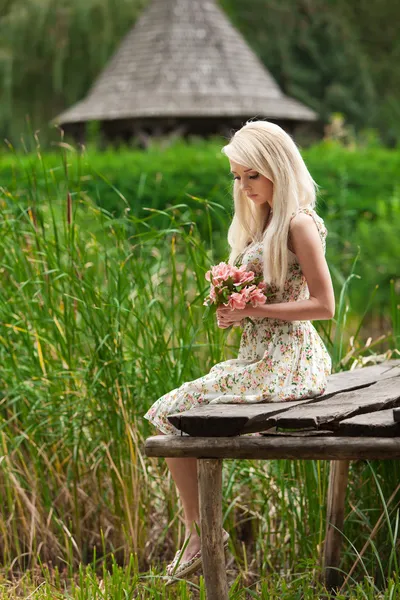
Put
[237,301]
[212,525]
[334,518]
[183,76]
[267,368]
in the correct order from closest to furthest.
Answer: [212,525]
[237,301]
[267,368]
[334,518]
[183,76]

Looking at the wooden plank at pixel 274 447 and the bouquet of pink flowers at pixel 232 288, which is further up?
the bouquet of pink flowers at pixel 232 288

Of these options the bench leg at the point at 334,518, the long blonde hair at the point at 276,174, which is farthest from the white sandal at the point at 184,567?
the long blonde hair at the point at 276,174

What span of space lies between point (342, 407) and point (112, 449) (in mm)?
1209

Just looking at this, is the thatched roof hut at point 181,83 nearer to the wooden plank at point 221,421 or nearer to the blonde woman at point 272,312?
the blonde woman at point 272,312

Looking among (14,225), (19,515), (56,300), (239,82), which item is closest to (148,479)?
(19,515)

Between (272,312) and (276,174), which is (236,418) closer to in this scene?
(272,312)

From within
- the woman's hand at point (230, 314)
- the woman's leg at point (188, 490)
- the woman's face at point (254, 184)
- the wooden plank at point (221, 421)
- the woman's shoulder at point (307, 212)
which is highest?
the woman's face at point (254, 184)

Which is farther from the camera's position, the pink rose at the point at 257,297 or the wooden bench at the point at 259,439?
the pink rose at the point at 257,297

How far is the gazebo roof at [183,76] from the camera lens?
17172 millimetres

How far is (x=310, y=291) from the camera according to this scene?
120 inches

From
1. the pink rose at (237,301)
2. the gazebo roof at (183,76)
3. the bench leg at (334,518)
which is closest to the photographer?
the pink rose at (237,301)

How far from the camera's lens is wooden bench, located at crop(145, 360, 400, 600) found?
264 cm

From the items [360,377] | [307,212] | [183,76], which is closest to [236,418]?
[307,212]

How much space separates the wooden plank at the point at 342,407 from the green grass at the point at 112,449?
423 millimetres
